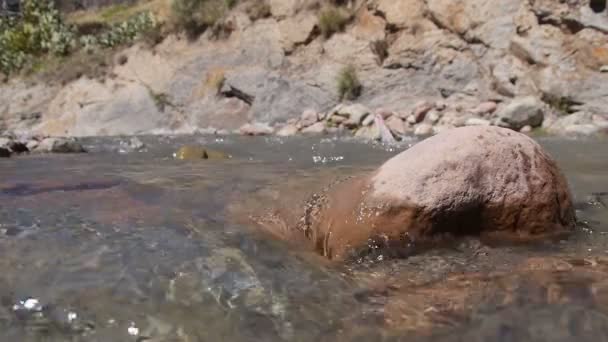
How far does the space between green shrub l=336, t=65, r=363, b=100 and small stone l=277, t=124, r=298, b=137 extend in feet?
5.44

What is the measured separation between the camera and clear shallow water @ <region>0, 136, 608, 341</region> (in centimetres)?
167

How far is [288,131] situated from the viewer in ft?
34.2

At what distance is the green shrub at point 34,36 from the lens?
19.0 metres

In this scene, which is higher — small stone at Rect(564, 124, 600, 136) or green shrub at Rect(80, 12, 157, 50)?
green shrub at Rect(80, 12, 157, 50)

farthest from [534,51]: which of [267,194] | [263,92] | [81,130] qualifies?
[81,130]

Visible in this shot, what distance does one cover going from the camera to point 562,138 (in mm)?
7496

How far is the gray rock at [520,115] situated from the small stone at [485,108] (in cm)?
80

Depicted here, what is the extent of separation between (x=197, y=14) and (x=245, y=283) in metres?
15.0

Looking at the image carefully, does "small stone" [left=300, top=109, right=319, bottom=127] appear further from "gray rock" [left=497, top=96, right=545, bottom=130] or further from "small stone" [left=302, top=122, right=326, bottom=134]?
"gray rock" [left=497, top=96, right=545, bottom=130]

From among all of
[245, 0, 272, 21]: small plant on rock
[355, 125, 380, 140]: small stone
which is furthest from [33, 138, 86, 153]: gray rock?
[245, 0, 272, 21]: small plant on rock

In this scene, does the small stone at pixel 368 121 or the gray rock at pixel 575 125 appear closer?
the gray rock at pixel 575 125

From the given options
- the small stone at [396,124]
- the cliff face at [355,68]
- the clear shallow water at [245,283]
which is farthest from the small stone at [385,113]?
the clear shallow water at [245,283]

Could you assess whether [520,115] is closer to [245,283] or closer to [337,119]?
[337,119]

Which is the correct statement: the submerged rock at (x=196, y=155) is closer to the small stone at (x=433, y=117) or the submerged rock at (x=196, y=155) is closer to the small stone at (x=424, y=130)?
the small stone at (x=424, y=130)
